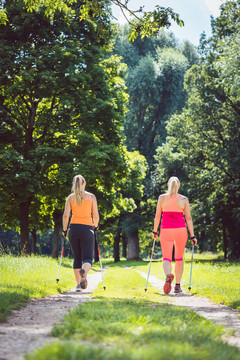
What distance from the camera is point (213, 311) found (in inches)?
247

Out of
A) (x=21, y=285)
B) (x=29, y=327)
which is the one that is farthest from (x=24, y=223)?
(x=29, y=327)

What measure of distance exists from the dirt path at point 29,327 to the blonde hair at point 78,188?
2.13 meters

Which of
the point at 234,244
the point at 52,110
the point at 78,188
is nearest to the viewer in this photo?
the point at 78,188

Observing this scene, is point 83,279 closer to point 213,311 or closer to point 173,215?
point 173,215

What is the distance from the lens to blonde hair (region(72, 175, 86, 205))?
7793mm

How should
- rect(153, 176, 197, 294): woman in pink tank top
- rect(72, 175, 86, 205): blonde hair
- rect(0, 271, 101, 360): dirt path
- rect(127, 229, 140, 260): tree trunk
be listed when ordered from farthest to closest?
rect(127, 229, 140, 260): tree trunk < rect(153, 176, 197, 294): woman in pink tank top < rect(72, 175, 86, 205): blonde hair < rect(0, 271, 101, 360): dirt path

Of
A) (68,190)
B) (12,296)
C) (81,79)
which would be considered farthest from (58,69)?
(12,296)

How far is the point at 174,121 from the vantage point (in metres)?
30.8

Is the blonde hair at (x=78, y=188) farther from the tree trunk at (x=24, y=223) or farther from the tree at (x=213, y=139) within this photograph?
the tree at (x=213, y=139)

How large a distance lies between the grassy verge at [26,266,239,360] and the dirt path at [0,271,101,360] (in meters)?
0.21

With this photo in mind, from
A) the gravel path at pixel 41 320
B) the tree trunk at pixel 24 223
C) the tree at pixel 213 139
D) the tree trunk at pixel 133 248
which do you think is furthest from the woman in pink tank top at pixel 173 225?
the tree trunk at pixel 133 248

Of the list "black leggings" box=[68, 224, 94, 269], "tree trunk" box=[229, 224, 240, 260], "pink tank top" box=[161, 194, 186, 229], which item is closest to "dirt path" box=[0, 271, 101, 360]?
"black leggings" box=[68, 224, 94, 269]

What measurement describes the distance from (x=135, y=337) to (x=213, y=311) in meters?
3.06

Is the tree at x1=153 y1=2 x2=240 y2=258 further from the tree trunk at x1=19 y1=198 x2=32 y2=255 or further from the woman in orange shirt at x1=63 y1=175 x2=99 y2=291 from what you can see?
the woman in orange shirt at x1=63 y1=175 x2=99 y2=291
